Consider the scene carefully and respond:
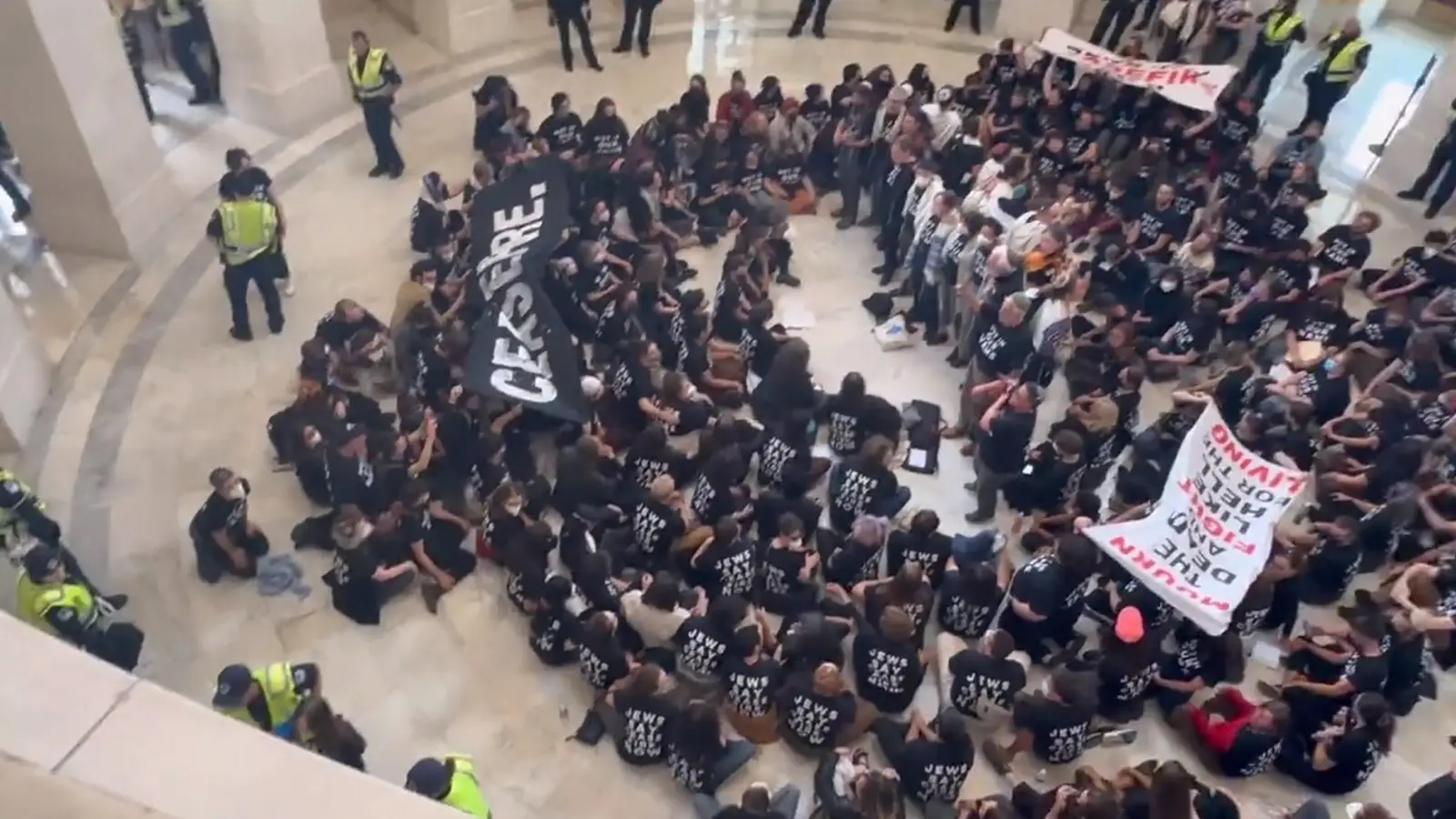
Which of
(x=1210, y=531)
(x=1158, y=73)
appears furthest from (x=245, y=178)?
(x=1158, y=73)

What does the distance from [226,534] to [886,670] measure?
423cm

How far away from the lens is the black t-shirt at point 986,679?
6.50m

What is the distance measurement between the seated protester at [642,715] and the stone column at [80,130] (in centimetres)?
657

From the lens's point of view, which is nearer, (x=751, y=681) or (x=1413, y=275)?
(x=751, y=681)

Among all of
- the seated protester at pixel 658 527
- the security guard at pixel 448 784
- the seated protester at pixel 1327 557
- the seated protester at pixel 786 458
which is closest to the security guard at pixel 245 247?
the seated protester at pixel 658 527

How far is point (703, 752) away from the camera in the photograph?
6363 millimetres

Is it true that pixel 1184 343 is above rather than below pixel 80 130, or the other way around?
below

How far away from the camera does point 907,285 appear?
34.3ft

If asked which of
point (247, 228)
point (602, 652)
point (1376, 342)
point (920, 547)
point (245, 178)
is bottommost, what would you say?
point (602, 652)

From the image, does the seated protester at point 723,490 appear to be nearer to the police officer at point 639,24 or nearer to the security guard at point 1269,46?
the police officer at point 639,24

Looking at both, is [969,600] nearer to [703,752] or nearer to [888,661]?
[888,661]

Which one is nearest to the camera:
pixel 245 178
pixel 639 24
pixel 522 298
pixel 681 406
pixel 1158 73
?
pixel 522 298

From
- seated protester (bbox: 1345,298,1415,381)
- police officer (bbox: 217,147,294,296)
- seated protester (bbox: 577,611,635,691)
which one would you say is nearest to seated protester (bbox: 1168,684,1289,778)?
seated protester (bbox: 577,611,635,691)

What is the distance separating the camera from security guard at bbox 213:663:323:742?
5.89 meters
